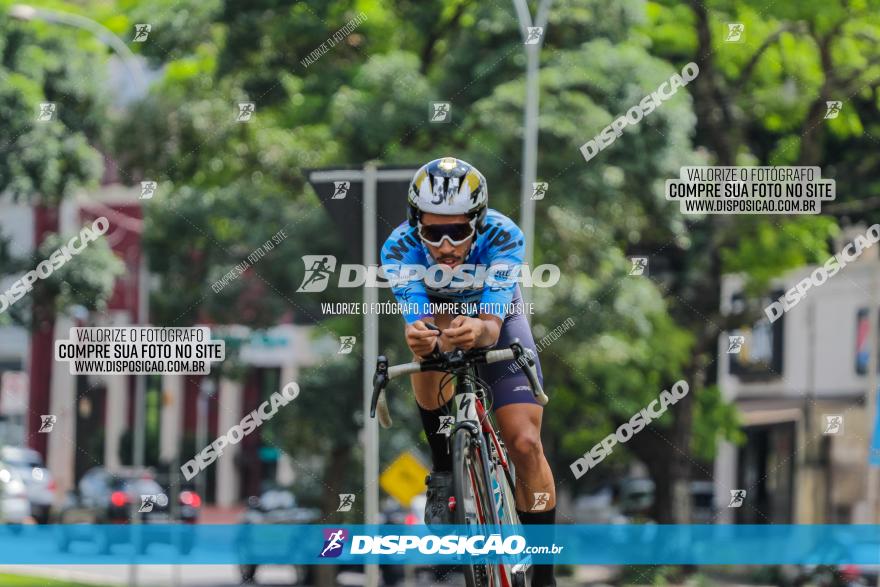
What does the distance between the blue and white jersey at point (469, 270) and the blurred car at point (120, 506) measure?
4576mm

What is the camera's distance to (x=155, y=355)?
9578 millimetres

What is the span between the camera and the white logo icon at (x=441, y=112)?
50.5 feet

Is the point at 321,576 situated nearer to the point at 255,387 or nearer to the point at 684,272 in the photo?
the point at 684,272

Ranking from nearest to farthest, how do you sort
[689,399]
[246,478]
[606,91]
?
[606,91] < [689,399] < [246,478]

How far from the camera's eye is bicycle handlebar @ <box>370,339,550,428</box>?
18.9ft

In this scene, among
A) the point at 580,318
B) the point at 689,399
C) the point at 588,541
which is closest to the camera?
the point at 588,541

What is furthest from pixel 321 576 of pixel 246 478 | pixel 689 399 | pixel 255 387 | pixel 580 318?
pixel 246 478

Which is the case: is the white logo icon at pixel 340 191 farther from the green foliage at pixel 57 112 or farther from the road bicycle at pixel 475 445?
the green foliage at pixel 57 112

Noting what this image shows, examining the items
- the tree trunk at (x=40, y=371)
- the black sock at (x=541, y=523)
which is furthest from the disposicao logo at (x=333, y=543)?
the tree trunk at (x=40, y=371)

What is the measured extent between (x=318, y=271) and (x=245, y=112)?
270 cm

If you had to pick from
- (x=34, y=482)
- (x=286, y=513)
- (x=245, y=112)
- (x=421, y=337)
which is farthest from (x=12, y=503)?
(x=421, y=337)

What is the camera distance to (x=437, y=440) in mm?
6328

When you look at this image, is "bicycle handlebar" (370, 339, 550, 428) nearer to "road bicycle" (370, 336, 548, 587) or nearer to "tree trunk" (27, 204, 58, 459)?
"road bicycle" (370, 336, 548, 587)

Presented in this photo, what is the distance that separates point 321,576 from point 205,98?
593 centimetres
